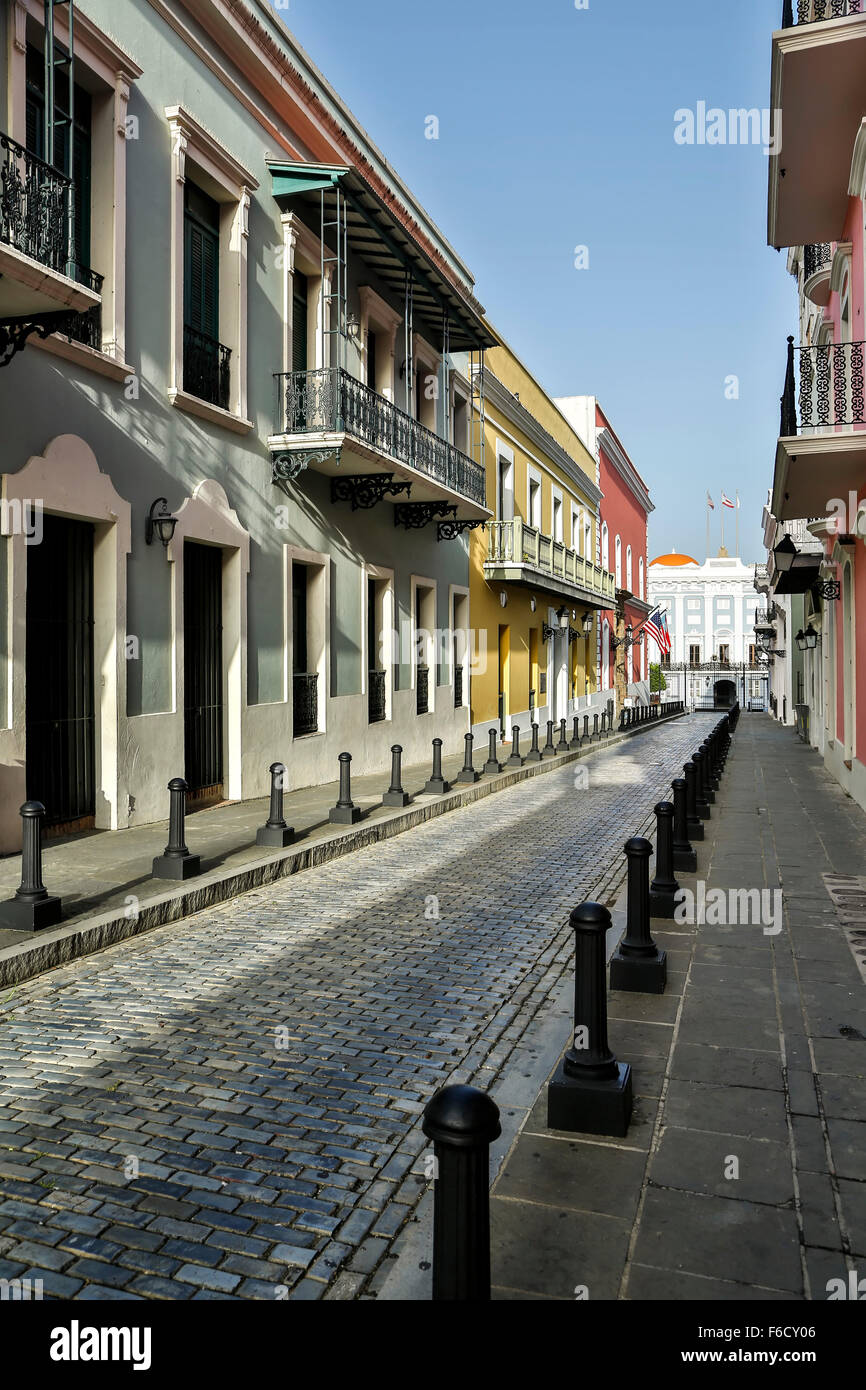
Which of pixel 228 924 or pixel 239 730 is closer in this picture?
pixel 228 924

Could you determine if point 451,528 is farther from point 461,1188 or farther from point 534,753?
point 461,1188

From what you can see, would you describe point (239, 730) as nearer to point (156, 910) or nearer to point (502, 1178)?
point (156, 910)

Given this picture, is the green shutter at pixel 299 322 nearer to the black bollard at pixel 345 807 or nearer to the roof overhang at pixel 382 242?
the roof overhang at pixel 382 242

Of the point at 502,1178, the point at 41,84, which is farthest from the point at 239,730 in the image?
the point at 502,1178

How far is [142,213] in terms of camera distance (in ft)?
32.4

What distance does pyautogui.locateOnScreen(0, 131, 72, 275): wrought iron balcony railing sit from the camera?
707 cm

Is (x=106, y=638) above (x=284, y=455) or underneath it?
underneath

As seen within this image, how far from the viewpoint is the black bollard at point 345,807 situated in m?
10.6

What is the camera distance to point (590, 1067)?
378cm

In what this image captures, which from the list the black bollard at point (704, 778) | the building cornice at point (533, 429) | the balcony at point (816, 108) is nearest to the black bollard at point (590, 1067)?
the black bollard at point (704, 778)

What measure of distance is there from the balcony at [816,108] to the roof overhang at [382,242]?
5065mm

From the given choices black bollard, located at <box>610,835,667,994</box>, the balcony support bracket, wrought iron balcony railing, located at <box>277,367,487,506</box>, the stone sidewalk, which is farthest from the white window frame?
the stone sidewalk

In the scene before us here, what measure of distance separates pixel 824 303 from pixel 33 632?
1357cm

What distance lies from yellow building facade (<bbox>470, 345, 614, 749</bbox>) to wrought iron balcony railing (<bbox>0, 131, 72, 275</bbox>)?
1369 cm
